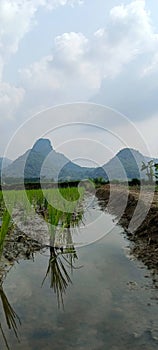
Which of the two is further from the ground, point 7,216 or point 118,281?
point 7,216

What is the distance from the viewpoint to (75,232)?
19.5ft

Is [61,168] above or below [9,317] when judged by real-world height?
above

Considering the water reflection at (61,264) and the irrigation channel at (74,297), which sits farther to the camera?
the water reflection at (61,264)

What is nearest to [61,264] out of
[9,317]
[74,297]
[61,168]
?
[74,297]

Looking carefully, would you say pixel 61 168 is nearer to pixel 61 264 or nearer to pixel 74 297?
pixel 61 264

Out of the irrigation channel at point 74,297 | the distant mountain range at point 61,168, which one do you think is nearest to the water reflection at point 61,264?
the irrigation channel at point 74,297

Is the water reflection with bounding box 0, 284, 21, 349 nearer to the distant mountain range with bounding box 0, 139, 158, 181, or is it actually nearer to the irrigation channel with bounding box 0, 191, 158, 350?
the irrigation channel with bounding box 0, 191, 158, 350

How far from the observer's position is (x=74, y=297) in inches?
113

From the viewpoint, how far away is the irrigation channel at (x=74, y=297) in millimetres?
2182

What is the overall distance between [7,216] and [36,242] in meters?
2.00

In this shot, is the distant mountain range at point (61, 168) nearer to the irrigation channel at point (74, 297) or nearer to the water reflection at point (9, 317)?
the irrigation channel at point (74, 297)

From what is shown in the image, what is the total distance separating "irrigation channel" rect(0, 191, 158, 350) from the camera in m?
2.18

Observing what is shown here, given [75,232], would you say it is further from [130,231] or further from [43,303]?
[43,303]

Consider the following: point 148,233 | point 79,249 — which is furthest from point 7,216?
point 148,233
